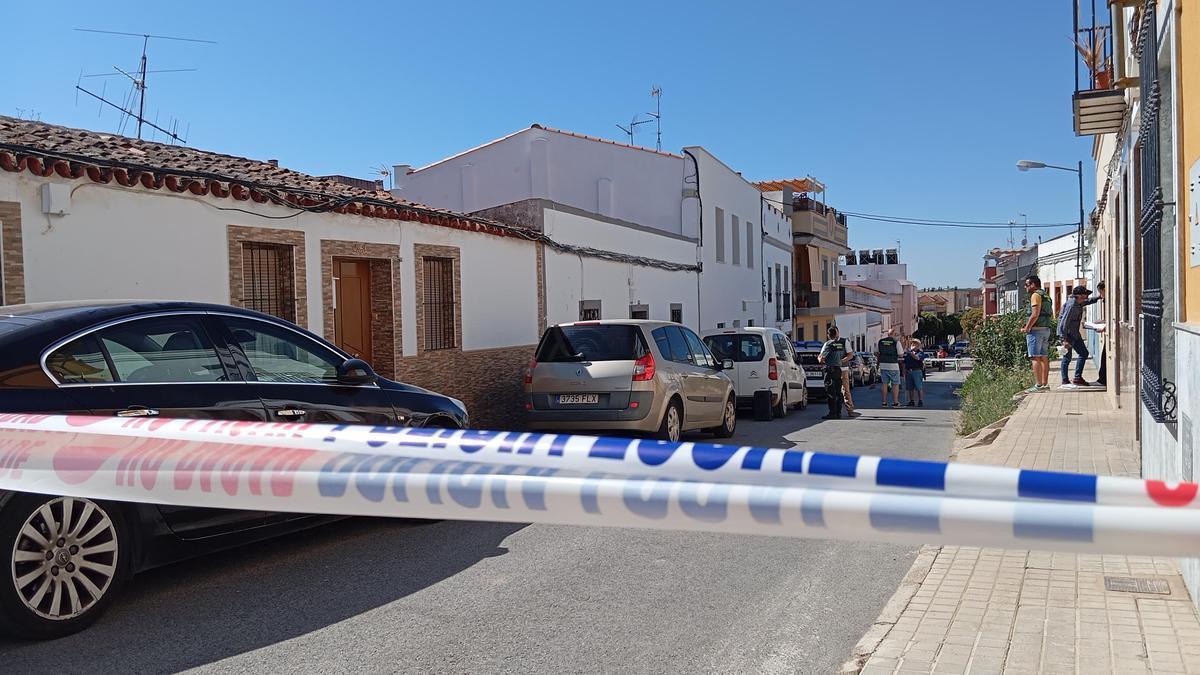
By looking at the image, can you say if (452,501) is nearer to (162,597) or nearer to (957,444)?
(162,597)

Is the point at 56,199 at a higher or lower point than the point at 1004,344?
higher

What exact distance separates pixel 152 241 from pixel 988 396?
37.5ft

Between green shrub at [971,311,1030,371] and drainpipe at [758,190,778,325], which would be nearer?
green shrub at [971,311,1030,371]

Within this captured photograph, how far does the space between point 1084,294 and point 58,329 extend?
48.4 feet

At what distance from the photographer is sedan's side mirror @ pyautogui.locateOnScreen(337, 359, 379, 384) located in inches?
246

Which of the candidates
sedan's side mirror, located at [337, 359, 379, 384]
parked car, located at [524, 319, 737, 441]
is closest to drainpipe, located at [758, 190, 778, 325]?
parked car, located at [524, 319, 737, 441]

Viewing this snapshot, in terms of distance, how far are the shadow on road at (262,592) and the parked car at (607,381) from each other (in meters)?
3.70

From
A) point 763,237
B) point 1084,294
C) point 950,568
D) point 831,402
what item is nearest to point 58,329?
point 950,568

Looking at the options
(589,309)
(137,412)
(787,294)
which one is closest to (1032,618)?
(137,412)

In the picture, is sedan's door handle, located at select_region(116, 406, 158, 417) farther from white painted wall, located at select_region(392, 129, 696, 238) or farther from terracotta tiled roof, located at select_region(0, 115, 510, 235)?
white painted wall, located at select_region(392, 129, 696, 238)

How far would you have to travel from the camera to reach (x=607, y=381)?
1062 centimetres

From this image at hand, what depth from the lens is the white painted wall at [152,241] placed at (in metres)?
8.05

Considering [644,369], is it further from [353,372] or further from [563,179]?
[563,179]

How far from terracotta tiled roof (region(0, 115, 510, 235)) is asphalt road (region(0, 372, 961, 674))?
4389 mm
